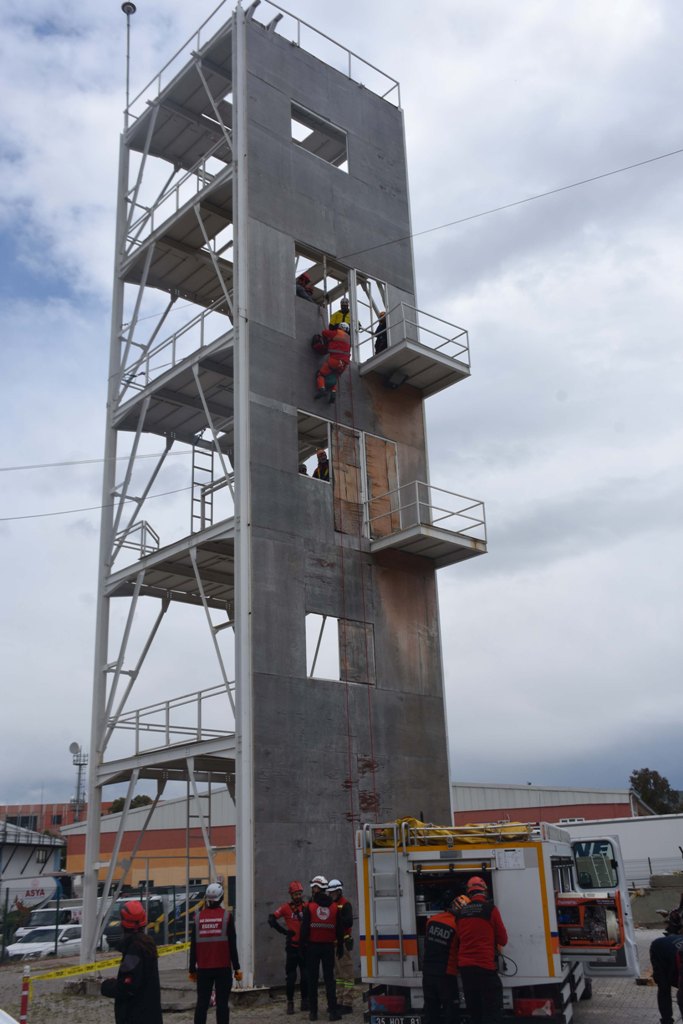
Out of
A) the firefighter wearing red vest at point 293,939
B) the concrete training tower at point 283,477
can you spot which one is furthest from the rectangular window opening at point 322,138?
the firefighter wearing red vest at point 293,939

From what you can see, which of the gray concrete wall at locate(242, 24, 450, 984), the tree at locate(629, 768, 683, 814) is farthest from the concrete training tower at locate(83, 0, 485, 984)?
the tree at locate(629, 768, 683, 814)

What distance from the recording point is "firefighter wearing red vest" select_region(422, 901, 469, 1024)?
1146cm

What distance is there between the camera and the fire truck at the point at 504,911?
11.7 meters

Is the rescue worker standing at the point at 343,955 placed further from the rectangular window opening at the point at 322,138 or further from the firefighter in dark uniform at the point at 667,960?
the rectangular window opening at the point at 322,138

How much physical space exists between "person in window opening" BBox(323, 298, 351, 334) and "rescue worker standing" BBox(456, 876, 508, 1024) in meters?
14.7

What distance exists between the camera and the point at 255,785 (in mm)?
18484

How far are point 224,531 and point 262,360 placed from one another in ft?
12.9

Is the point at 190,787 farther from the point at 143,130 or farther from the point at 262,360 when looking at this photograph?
Result: the point at 143,130

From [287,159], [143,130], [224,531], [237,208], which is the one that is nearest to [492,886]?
[224,531]

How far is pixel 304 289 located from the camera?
23531mm

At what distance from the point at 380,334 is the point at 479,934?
15769mm

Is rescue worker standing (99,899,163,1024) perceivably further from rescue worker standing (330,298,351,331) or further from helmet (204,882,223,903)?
rescue worker standing (330,298,351,331)

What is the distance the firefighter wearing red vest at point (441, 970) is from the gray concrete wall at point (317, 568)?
6.78 meters

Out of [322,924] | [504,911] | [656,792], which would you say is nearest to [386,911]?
[504,911]
